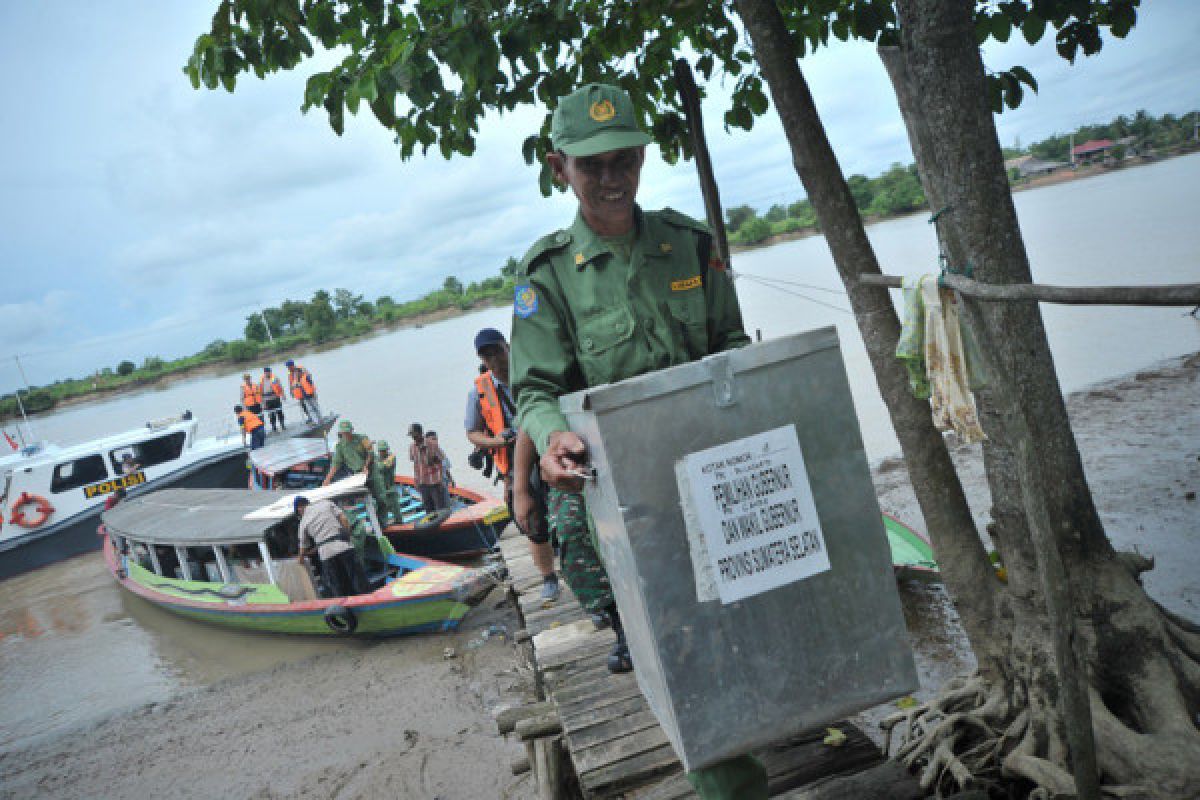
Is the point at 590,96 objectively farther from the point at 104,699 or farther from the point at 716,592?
the point at 104,699

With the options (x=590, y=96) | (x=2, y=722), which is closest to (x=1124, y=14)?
(x=590, y=96)

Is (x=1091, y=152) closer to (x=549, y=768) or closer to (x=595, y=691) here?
(x=549, y=768)

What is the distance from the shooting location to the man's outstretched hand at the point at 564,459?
160 cm

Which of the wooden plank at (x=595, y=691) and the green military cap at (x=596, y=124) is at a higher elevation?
the green military cap at (x=596, y=124)

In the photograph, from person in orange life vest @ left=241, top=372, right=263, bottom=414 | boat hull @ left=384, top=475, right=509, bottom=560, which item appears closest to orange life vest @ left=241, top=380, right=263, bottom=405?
person in orange life vest @ left=241, top=372, right=263, bottom=414

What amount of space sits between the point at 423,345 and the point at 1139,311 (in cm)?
5200

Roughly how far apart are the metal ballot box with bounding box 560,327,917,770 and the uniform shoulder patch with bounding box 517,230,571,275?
2.27 feet

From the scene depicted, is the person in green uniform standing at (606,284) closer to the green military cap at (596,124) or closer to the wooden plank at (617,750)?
the green military cap at (596,124)

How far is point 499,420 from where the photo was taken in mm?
6430

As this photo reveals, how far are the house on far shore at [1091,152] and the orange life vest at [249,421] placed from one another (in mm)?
64049

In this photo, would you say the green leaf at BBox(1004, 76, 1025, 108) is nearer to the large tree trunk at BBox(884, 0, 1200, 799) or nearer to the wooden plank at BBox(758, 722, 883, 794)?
the large tree trunk at BBox(884, 0, 1200, 799)

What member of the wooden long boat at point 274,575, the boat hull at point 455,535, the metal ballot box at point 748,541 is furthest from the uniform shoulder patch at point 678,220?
the boat hull at point 455,535

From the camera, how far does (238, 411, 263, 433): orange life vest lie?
19.1 meters

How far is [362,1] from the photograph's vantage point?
12.4ft
